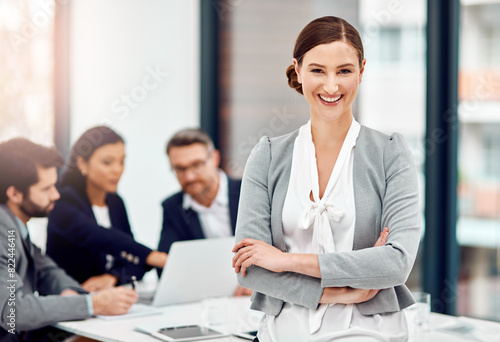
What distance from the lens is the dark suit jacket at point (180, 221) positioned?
3.15 meters

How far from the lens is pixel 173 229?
3.19 metres

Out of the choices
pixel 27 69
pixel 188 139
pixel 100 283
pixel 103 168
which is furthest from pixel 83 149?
pixel 27 69

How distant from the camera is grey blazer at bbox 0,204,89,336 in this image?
7.30 feet

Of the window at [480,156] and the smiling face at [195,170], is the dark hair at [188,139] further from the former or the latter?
the window at [480,156]

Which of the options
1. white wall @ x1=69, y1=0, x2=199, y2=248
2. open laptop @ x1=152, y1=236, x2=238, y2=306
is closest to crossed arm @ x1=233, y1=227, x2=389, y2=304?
open laptop @ x1=152, y1=236, x2=238, y2=306

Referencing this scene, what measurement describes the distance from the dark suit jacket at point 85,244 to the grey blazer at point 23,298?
1.62 feet

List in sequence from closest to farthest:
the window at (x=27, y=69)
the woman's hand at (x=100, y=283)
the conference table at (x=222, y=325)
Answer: the conference table at (x=222, y=325), the woman's hand at (x=100, y=283), the window at (x=27, y=69)

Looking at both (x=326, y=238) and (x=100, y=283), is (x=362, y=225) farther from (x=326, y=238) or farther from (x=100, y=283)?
(x=100, y=283)

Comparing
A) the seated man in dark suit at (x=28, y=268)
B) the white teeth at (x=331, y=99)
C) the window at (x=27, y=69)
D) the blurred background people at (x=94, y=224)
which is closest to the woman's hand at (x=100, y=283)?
the blurred background people at (x=94, y=224)

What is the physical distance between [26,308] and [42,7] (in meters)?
2.30

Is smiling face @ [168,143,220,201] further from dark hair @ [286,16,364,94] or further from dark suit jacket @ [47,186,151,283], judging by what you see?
dark hair @ [286,16,364,94]

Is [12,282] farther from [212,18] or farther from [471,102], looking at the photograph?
[212,18]


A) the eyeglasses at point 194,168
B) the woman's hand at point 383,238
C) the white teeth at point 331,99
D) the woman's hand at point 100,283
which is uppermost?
the white teeth at point 331,99

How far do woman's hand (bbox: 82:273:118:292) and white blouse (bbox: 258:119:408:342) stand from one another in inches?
56.4
